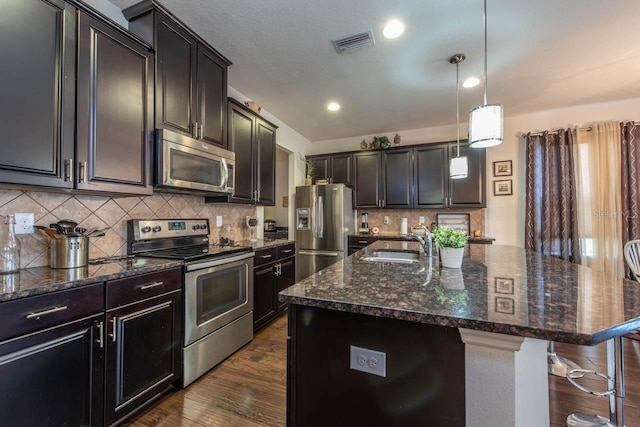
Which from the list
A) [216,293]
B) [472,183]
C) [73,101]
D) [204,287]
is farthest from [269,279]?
[472,183]

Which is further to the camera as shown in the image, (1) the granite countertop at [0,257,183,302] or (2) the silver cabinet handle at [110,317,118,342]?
(2) the silver cabinet handle at [110,317,118,342]

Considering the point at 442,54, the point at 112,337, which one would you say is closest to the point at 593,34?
the point at 442,54

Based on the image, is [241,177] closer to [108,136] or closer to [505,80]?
[108,136]

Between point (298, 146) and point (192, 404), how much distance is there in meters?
3.83

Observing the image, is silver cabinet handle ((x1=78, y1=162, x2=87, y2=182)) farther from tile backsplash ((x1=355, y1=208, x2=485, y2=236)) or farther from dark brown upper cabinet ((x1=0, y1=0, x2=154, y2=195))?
tile backsplash ((x1=355, y1=208, x2=485, y2=236))

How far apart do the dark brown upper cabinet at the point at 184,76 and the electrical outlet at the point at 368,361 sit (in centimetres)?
193

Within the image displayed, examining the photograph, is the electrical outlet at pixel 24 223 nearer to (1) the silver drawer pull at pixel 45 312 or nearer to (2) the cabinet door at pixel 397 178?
(1) the silver drawer pull at pixel 45 312

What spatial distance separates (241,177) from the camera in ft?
9.04

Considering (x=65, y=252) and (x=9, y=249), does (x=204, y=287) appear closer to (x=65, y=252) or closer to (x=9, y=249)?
(x=65, y=252)

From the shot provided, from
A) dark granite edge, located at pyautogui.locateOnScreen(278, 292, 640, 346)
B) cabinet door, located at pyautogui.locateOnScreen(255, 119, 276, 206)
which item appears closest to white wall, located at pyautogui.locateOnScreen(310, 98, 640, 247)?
cabinet door, located at pyautogui.locateOnScreen(255, 119, 276, 206)

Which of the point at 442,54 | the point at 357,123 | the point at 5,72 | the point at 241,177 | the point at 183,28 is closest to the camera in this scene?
the point at 5,72

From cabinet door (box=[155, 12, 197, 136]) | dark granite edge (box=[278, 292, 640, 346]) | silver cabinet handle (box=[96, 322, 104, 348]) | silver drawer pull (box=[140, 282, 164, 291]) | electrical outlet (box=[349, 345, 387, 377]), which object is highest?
cabinet door (box=[155, 12, 197, 136])

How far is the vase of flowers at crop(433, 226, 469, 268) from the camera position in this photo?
1.47 meters

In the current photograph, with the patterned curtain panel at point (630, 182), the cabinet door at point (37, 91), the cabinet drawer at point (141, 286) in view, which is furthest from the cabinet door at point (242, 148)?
the patterned curtain panel at point (630, 182)
